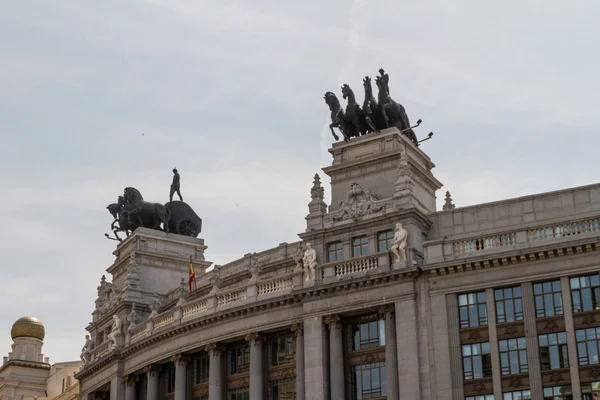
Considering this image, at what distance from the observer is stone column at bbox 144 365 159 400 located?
83.2m

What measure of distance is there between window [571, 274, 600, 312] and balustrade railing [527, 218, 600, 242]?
8.59ft

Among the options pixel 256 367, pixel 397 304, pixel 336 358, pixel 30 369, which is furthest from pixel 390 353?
pixel 30 369

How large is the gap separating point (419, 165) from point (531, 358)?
17137mm

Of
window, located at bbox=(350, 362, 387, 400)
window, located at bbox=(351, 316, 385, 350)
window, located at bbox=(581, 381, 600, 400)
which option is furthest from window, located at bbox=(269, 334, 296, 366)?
window, located at bbox=(581, 381, 600, 400)

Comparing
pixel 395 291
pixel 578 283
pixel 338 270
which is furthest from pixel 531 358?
pixel 338 270

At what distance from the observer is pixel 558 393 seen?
205 feet

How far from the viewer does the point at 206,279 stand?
278 feet

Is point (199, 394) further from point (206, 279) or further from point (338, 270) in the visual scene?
point (338, 270)

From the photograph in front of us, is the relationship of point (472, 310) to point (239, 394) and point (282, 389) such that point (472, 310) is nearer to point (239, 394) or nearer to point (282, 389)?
point (282, 389)

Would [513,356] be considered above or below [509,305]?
below

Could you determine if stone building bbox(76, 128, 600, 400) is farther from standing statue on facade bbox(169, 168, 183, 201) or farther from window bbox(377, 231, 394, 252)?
standing statue on facade bbox(169, 168, 183, 201)

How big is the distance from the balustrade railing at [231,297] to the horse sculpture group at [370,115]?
1240 cm

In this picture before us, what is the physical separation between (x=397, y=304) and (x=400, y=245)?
3561 mm

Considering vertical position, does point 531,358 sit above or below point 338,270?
below
